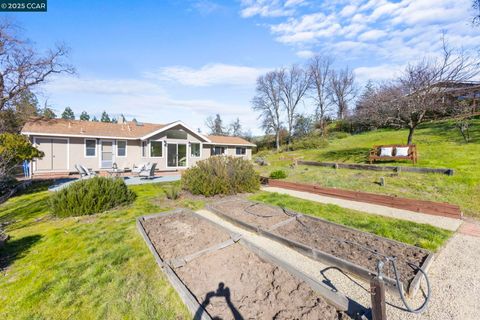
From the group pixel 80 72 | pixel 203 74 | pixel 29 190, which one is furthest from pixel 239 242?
pixel 80 72

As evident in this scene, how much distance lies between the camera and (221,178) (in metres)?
8.65

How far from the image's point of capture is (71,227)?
17.9ft

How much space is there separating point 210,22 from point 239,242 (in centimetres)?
1127

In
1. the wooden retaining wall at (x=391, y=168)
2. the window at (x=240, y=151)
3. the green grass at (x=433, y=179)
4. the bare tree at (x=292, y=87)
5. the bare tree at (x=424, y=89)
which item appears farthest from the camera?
the bare tree at (x=292, y=87)

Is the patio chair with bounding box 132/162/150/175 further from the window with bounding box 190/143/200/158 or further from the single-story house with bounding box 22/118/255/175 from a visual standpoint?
the window with bounding box 190/143/200/158

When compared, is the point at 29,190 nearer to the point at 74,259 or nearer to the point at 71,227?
the point at 71,227

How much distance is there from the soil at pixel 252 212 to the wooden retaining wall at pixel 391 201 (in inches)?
120

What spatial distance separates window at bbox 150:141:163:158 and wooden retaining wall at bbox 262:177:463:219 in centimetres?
1101

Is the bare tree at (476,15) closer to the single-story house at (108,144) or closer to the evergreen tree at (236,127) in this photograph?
the single-story house at (108,144)

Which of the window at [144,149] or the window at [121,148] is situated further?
the window at [144,149]

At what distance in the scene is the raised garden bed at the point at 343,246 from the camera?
3.16m

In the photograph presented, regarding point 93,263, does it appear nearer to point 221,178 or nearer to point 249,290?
point 249,290

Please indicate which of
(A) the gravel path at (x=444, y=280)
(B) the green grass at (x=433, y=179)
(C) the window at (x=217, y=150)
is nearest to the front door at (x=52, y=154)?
→ (C) the window at (x=217, y=150)

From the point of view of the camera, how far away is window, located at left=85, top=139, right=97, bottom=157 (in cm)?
1472
